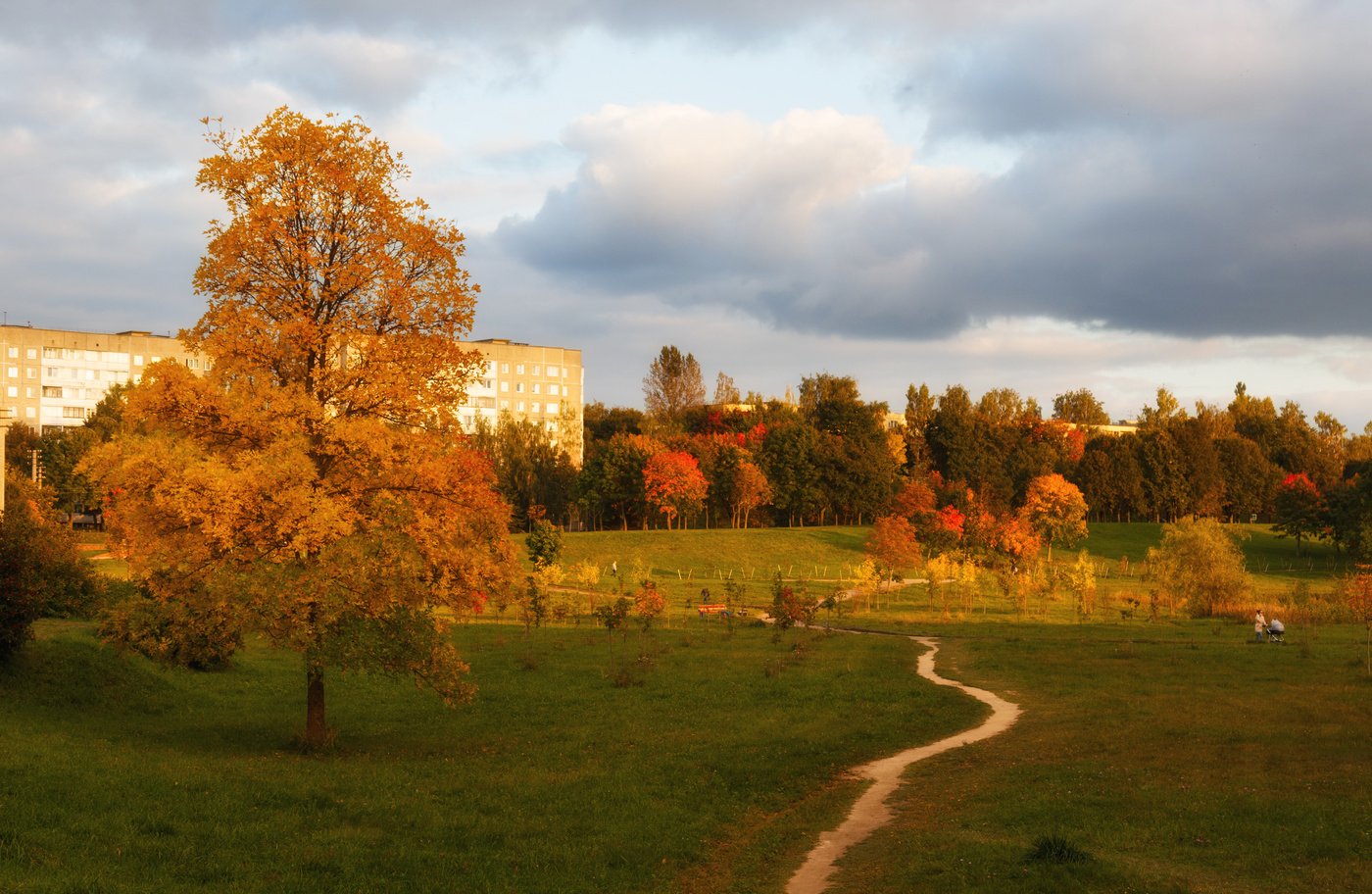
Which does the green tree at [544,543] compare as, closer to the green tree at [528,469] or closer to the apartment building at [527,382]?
the green tree at [528,469]

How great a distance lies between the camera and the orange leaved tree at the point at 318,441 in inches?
808

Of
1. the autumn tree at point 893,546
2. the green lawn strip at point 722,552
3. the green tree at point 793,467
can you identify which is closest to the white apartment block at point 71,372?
the green tree at point 793,467

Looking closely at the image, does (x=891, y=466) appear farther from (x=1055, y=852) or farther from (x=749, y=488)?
(x=1055, y=852)

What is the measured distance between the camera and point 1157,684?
33.0 meters

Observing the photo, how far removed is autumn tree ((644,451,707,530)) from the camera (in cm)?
11200

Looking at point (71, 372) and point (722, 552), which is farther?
point (71, 372)

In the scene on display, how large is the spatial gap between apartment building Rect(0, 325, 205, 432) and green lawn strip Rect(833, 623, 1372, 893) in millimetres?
137276

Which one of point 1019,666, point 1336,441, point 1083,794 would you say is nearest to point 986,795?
point 1083,794

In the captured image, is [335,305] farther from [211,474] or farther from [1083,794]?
[1083,794]

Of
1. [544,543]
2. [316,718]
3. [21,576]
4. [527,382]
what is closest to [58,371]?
[527,382]

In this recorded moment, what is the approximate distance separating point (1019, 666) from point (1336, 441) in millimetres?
164620

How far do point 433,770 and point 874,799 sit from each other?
901cm

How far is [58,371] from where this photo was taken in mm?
141625

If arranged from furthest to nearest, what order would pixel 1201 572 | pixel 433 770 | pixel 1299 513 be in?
1. pixel 1299 513
2. pixel 1201 572
3. pixel 433 770
